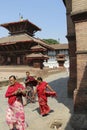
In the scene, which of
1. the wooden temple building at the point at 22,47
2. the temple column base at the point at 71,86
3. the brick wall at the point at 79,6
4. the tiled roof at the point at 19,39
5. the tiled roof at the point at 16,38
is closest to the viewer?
the brick wall at the point at 79,6

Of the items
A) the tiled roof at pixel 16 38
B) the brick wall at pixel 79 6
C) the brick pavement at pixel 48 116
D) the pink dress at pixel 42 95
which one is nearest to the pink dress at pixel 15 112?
the brick pavement at pixel 48 116

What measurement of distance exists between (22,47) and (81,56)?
83.5 feet

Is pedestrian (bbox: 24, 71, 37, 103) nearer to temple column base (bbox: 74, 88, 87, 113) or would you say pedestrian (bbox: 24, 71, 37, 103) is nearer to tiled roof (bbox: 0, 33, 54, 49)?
temple column base (bbox: 74, 88, 87, 113)

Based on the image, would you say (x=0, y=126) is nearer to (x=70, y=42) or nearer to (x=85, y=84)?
(x=85, y=84)

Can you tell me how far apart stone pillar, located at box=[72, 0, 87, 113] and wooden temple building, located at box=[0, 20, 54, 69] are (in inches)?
854

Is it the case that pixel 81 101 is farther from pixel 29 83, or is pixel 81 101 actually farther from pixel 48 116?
pixel 29 83

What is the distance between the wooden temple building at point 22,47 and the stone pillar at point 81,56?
21693 millimetres

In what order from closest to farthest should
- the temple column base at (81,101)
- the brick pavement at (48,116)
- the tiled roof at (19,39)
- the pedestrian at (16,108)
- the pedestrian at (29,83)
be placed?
the pedestrian at (16,108) → the brick pavement at (48,116) → the temple column base at (81,101) → the pedestrian at (29,83) → the tiled roof at (19,39)

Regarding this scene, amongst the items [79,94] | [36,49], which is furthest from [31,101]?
[36,49]

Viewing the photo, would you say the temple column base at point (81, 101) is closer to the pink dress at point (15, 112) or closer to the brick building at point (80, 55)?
the brick building at point (80, 55)

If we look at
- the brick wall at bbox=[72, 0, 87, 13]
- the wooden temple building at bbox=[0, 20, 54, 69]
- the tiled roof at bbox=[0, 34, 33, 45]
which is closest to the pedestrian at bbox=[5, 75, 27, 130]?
the brick wall at bbox=[72, 0, 87, 13]

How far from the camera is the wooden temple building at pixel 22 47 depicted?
108 feet

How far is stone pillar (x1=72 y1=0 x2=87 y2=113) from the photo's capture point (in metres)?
9.97

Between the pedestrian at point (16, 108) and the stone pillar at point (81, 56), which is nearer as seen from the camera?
the pedestrian at point (16, 108)
